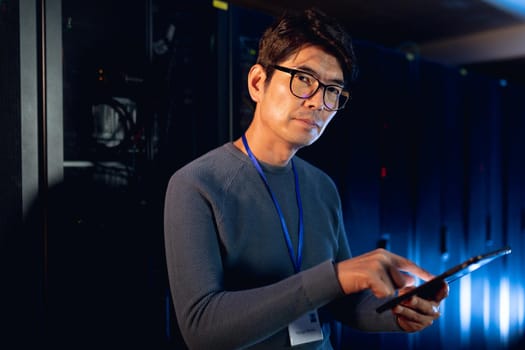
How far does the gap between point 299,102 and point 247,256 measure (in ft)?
1.25

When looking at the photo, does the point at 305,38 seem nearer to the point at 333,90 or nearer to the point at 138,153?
the point at 333,90

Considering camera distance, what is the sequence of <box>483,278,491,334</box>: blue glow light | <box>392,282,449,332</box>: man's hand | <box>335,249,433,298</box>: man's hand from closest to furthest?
<box>335,249,433,298</box>: man's hand → <box>392,282,449,332</box>: man's hand → <box>483,278,491,334</box>: blue glow light

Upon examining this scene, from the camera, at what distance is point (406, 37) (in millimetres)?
4066

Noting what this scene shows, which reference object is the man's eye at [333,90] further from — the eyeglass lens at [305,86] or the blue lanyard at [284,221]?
the blue lanyard at [284,221]

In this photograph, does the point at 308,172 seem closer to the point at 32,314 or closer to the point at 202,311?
the point at 202,311

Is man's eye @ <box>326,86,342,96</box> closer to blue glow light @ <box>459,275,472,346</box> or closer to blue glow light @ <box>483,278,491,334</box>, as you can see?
blue glow light @ <box>459,275,472,346</box>

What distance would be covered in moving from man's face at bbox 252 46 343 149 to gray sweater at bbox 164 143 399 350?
13cm

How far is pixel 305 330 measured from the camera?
1.06m

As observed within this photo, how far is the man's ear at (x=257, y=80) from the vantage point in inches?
43.8

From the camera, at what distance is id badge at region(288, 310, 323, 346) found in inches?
40.8

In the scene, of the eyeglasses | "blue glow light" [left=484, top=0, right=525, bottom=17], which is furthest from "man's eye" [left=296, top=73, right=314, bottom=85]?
"blue glow light" [left=484, top=0, right=525, bottom=17]

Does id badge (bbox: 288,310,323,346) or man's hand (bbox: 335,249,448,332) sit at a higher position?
man's hand (bbox: 335,249,448,332)

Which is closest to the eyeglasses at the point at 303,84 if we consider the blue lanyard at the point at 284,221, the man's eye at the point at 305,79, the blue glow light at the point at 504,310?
the man's eye at the point at 305,79

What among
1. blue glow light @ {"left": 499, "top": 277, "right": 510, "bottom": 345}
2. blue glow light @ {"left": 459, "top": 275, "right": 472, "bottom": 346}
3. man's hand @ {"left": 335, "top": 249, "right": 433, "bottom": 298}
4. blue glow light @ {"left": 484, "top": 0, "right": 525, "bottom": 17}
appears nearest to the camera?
man's hand @ {"left": 335, "top": 249, "right": 433, "bottom": 298}
